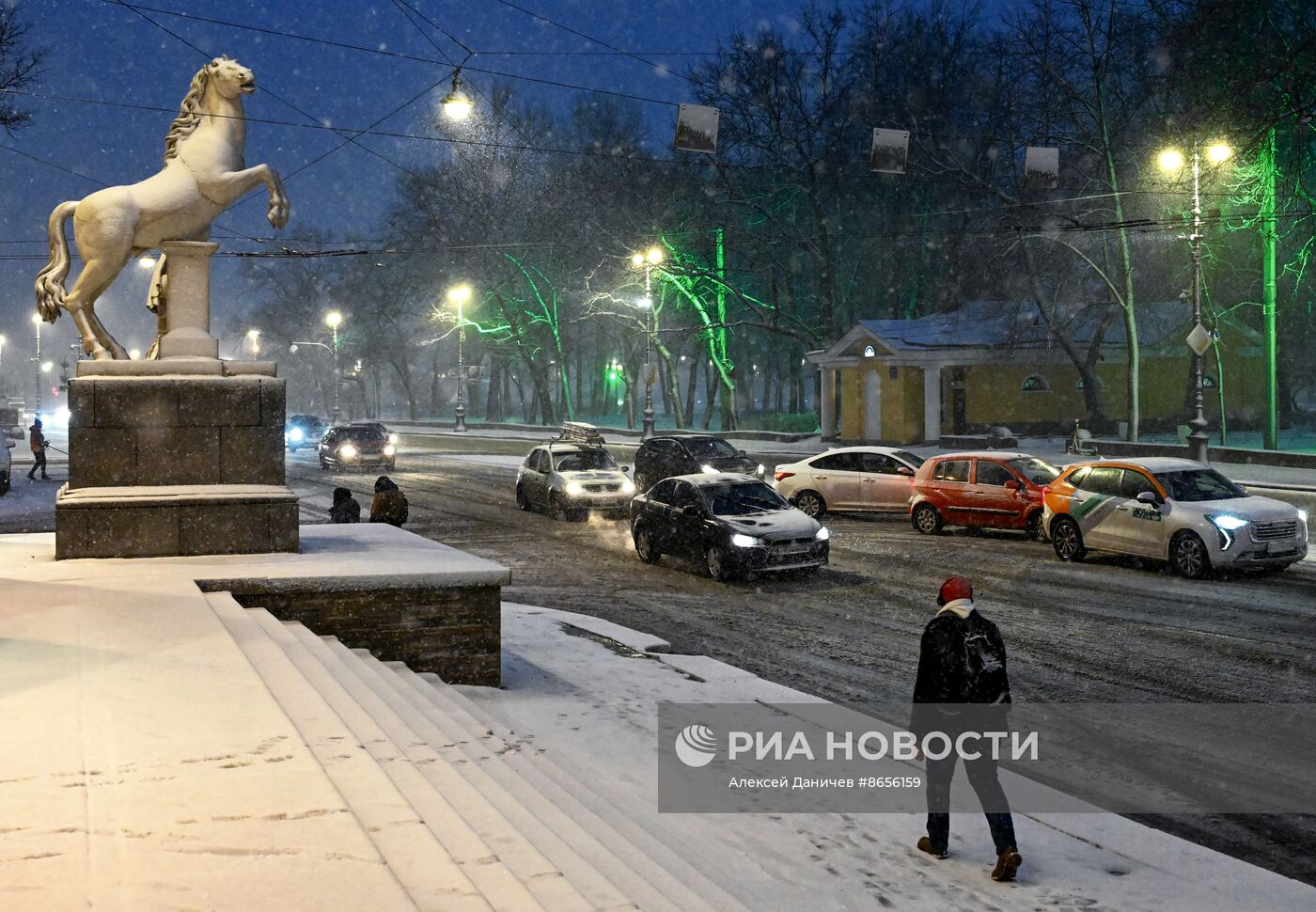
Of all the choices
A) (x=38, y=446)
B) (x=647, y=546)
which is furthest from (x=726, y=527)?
(x=38, y=446)

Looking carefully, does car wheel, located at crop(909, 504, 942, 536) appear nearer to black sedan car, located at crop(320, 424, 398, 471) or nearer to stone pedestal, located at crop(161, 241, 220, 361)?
stone pedestal, located at crop(161, 241, 220, 361)

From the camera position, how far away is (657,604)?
14.9 m

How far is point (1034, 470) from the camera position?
21.3 m

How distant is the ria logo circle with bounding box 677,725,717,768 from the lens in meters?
7.96

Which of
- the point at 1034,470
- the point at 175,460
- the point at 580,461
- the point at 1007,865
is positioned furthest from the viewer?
the point at 580,461

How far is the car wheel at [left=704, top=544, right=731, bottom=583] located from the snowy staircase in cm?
851

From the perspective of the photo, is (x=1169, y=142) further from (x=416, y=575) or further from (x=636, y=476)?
(x=416, y=575)

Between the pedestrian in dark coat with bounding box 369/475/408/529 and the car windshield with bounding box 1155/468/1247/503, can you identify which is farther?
the car windshield with bounding box 1155/468/1247/503

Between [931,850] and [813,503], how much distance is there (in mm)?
18527

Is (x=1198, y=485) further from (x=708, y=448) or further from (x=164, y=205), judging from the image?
(x=164, y=205)

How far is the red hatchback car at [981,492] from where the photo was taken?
67.6 feet

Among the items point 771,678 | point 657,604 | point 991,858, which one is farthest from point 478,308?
point 991,858

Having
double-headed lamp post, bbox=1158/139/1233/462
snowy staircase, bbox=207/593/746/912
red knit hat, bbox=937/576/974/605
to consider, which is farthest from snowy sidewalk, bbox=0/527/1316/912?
double-headed lamp post, bbox=1158/139/1233/462

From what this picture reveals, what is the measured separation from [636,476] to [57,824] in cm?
2376
